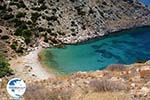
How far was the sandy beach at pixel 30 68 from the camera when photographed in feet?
205

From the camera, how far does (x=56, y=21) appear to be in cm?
9869

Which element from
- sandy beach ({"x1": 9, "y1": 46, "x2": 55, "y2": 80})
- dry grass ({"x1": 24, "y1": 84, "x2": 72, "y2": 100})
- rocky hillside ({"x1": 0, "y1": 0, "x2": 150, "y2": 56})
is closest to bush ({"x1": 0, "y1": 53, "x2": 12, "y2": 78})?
sandy beach ({"x1": 9, "y1": 46, "x2": 55, "y2": 80})

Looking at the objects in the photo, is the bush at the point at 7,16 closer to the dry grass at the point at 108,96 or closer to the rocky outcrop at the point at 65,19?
the rocky outcrop at the point at 65,19

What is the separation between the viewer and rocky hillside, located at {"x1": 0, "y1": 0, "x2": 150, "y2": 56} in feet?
286

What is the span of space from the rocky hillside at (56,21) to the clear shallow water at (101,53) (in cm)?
332

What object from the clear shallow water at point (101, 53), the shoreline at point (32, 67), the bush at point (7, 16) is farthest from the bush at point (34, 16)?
the shoreline at point (32, 67)

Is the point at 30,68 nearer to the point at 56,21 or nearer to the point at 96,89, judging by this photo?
the point at 56,21

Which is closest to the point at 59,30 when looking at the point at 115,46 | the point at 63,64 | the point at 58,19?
the point at 58,19

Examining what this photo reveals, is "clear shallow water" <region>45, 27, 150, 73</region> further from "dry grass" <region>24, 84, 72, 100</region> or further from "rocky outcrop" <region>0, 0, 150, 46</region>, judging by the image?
"dry grass" <region>24, 84, 72, 100</region>

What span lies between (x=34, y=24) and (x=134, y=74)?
70.2 m

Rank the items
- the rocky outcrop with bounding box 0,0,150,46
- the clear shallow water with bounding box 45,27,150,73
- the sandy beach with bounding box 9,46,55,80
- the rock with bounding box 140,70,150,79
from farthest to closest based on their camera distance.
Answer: the rocky outcrop with bounding box 0,0,150,46 < the clear shallow water with bounding box 45,27,150,73 < the sandy beach with bounding box 9,46,55,80 < the rock with bounding box 140,70,150,79

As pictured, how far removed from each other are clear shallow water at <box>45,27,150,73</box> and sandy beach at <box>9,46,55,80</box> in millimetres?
2206

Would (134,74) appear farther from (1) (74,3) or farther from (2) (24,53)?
(1) (74,3)

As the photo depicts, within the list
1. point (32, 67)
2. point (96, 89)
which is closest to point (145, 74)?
point (96, 89)
